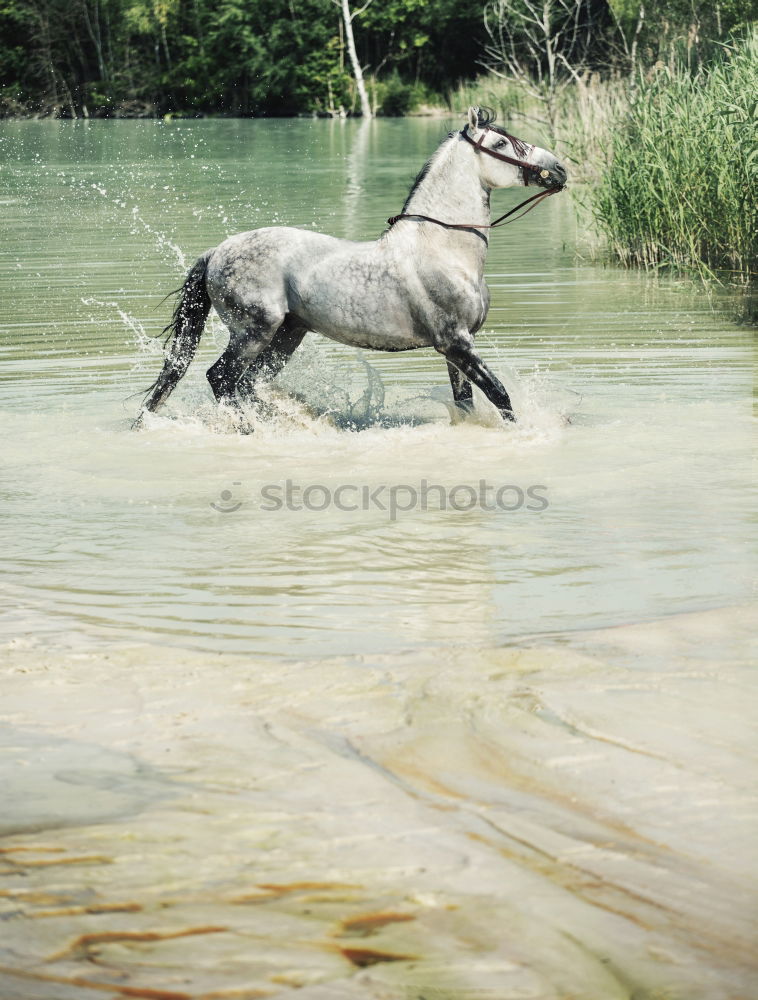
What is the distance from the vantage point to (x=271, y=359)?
321 inches

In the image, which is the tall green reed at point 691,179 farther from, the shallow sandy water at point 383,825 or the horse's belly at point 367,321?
the shallow sandy water at point 383,825

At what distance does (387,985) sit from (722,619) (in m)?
2.48

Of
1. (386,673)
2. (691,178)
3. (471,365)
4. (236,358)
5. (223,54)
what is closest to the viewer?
(386,673)

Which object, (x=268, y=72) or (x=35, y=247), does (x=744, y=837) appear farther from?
(x=268, y=72)

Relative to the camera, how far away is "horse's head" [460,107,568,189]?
289 inches

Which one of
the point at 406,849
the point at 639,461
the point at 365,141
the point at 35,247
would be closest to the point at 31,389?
the point at 639,461

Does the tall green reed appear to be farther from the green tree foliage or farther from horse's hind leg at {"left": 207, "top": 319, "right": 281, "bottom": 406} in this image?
the green tree foliage

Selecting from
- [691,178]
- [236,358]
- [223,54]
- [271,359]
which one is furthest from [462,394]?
[223,54]

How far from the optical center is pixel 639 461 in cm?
710

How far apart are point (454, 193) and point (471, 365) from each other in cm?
98

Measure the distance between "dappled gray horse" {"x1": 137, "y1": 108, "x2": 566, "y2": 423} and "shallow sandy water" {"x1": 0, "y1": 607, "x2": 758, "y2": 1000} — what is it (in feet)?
12.0

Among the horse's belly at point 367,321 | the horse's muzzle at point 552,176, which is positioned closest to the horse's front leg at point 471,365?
the horse's belly at point 367,321

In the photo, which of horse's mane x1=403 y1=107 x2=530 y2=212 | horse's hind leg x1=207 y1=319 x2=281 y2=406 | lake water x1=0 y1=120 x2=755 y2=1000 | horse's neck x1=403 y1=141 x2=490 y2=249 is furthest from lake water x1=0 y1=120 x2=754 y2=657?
horse's mane x1=403 y1=107 x2=530 y2=212

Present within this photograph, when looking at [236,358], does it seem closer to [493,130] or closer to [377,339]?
[377,339]
